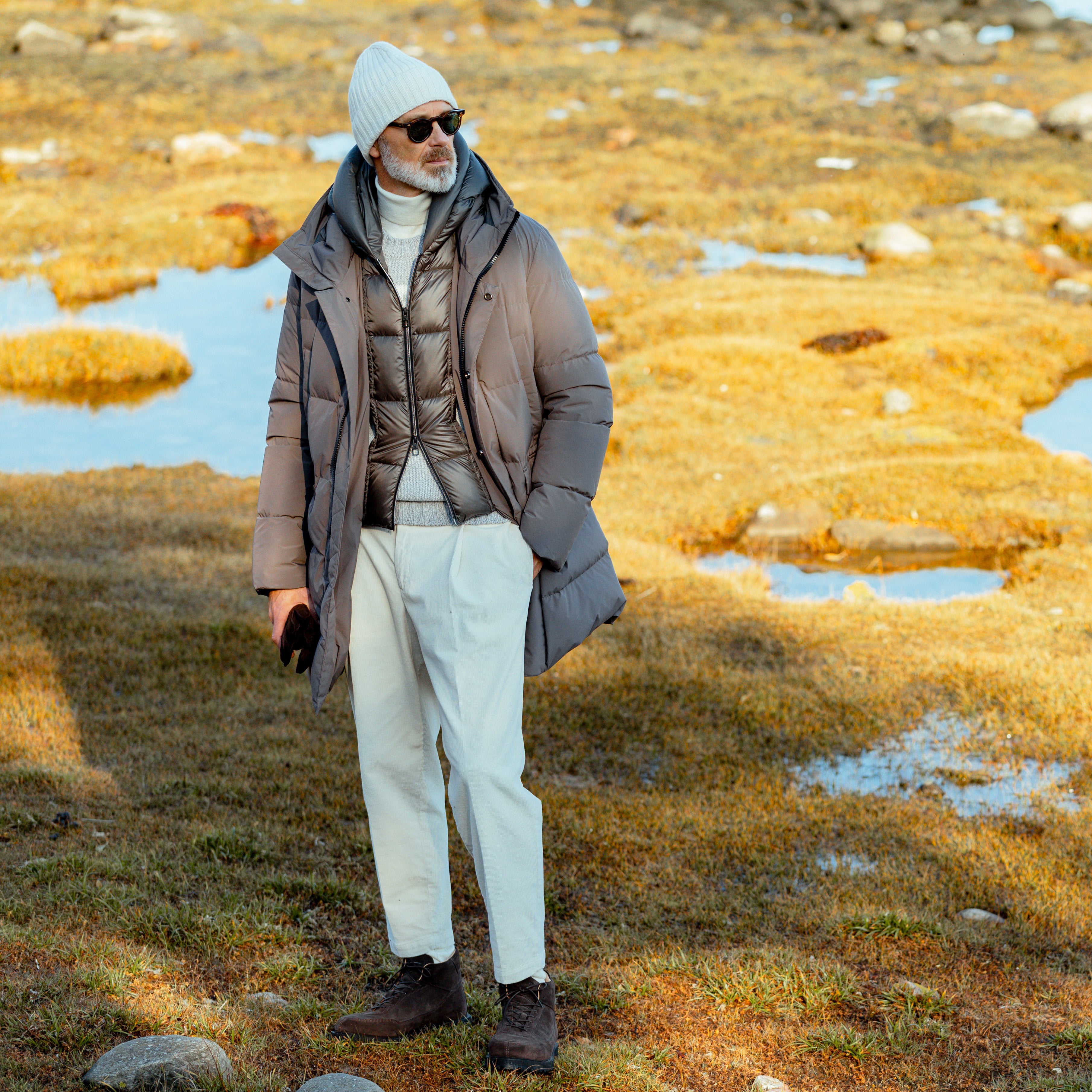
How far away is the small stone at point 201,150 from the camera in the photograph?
1419 inches

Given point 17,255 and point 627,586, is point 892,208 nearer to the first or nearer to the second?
point 17,255

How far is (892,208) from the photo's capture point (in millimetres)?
31078

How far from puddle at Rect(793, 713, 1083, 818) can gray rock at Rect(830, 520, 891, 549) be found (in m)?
4.86

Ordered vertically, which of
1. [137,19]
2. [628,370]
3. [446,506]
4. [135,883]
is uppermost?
[137,19]

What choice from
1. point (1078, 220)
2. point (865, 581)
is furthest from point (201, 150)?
point (865, 581)

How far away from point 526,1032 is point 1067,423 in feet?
52.3

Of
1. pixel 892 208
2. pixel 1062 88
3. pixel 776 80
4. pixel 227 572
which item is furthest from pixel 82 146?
pixel 1062 88

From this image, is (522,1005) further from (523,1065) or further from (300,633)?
(300,633)

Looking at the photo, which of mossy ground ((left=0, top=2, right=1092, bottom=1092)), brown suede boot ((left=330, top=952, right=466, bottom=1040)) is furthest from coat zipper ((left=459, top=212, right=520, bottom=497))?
mossy ground ((left=0, top=2, right=1092, bottom=1092))

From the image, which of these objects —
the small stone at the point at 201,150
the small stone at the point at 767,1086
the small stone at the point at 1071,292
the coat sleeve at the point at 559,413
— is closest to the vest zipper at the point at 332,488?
the coat sleeve at the point at 559,413

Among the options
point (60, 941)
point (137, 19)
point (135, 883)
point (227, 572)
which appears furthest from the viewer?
point (137, 19)

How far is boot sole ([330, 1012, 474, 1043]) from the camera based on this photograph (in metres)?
4.10

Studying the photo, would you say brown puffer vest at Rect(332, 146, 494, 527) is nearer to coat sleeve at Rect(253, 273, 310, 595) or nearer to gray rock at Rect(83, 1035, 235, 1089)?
coat sleeve at Rect(253, 273, 310, 595)

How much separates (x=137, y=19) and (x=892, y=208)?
124 ft
